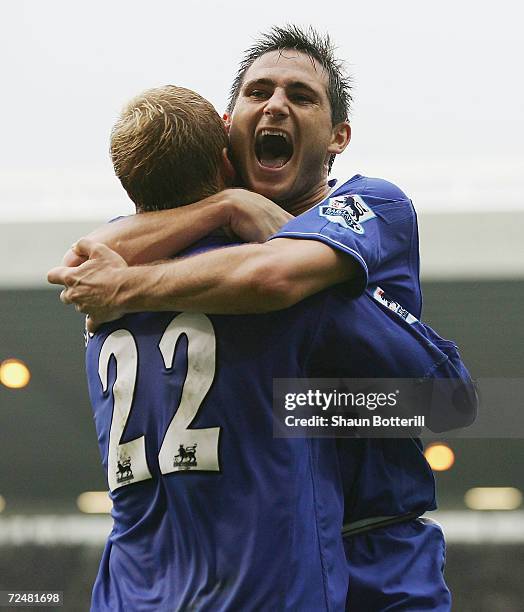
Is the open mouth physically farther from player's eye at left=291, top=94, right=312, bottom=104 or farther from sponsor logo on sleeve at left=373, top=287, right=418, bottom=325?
sponsor logo on sleeve at left=373, top=287, right=418, bottom=325

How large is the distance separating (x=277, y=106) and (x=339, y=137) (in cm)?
23

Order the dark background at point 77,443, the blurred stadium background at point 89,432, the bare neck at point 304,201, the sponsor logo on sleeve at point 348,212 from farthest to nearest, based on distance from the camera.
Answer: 1. the dark background at point 77,443
2. the blurred stadium background at point 89,432
3. the bare neck at point 304,201
4. the sponsor logo on sleeve at point 348,212

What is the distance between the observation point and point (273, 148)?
6.86 feet

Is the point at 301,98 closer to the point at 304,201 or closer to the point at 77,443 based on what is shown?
the point at 304,201

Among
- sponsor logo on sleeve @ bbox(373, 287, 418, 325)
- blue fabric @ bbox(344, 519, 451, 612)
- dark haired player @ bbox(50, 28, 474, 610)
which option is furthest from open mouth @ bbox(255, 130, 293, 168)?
blue fabric @ bbox(344, 519, 451, 612)

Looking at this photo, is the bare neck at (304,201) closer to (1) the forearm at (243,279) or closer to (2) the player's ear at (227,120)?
(2) the player's ear at (227,120)

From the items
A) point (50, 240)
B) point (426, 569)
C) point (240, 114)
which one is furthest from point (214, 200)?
point (50, 240)

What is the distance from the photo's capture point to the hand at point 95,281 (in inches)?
71.3

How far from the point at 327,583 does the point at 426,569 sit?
10.6 inches

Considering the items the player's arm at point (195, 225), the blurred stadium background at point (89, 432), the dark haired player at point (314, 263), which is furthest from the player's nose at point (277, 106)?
the blurred stadium background at point (89, 432)

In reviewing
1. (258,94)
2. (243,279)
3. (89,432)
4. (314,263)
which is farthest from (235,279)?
(89,432)

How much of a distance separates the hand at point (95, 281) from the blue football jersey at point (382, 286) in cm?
30

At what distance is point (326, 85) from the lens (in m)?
2.17

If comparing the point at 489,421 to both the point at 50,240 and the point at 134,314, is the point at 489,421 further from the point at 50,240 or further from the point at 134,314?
the point at 134,314
